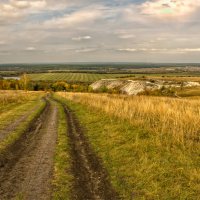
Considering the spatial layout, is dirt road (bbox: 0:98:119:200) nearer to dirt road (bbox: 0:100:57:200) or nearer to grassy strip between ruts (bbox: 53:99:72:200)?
dirt road (bbox: 0:100:57:200)

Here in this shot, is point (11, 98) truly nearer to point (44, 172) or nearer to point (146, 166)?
point (44, 172)

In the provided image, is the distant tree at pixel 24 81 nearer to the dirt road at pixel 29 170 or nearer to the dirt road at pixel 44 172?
the dirt road at pixel 29 170

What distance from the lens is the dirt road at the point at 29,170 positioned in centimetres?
756

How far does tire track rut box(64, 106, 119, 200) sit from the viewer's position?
7.46 meters

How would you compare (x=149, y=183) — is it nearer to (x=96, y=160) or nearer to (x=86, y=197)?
(x=86, y=197)

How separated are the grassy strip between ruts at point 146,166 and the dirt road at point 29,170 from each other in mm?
2032

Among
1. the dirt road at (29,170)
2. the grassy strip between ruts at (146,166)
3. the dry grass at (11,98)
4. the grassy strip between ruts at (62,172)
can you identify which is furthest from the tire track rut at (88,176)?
the dry grass at (11,98)

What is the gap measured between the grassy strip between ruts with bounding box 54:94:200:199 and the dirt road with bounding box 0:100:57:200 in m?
2.03

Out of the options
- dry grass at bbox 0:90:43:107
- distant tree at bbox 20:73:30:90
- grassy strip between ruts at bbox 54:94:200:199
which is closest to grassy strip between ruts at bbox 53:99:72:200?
grassy strip between ruts at bbox 54:94:200:199

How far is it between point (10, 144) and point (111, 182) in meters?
6.61

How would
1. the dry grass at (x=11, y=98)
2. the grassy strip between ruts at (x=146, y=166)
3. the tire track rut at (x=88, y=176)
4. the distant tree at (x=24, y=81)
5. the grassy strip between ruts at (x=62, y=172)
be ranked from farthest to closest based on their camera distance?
1. the distant tree at (x=24, y=81)
2. the dry grass at (x=11, y=98)
3. the grassy strip between ruts at (x=146, y=166)
4. the grassy strip between ruts at (x=62, y=172)
5. the tire track rut at (x=88, y=176)

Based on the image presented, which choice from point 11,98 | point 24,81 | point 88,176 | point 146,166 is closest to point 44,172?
point 88,176

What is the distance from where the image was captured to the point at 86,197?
7.27m

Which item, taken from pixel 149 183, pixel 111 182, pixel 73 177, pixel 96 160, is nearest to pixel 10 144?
pixel 96 160
